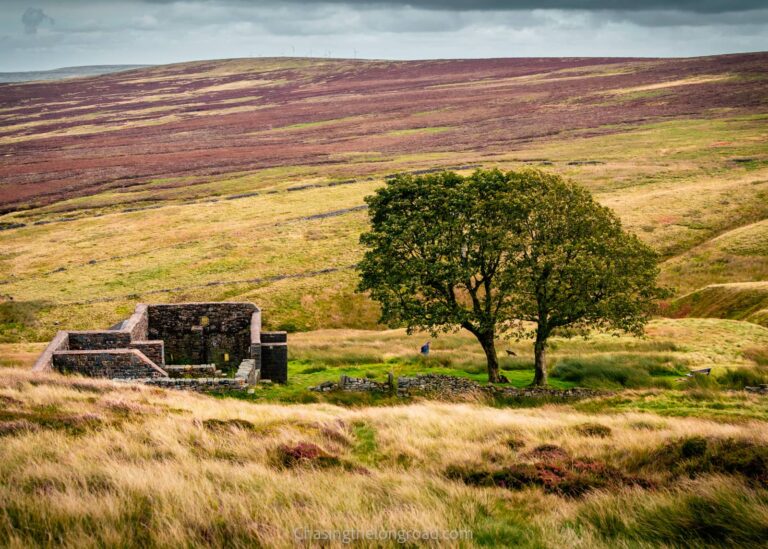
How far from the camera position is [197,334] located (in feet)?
98.7

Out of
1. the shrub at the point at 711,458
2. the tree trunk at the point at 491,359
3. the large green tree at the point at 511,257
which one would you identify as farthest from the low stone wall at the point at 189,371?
the shrub at the point at 711,458

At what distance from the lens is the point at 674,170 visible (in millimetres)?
81000

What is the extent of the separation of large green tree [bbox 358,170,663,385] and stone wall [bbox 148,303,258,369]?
7024mm

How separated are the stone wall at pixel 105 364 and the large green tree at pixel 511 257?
11206 mm

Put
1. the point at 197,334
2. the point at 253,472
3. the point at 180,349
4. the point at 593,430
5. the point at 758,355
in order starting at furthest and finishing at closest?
the point at 180,349 → the point at 197,334 → the point at 758,355 → the point at 593,430 → the point at 253,472

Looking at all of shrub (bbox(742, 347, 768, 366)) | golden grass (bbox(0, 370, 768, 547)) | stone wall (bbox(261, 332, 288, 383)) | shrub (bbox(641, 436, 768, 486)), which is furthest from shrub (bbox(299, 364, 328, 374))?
shrub (bbox(641, 436, 768, 486))

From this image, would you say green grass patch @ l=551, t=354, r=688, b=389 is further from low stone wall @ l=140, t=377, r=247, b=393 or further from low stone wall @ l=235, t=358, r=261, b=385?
low stone wall @ l=140, t=377, r=247, b=393

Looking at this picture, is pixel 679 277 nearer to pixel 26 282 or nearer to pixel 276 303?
pixel 276 303

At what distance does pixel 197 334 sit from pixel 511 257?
1534cm

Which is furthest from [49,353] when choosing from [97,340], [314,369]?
[314,369]

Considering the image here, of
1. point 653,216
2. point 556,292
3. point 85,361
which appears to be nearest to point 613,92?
point 653,216

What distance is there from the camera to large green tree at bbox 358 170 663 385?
27.7 meters

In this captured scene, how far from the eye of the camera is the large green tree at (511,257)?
90.9ft

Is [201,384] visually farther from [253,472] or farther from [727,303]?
[727,303]
